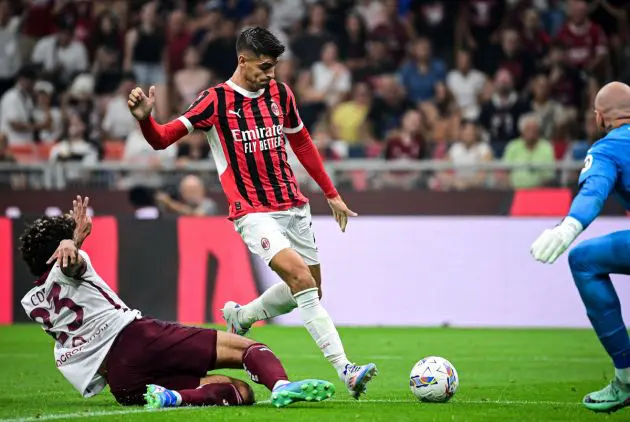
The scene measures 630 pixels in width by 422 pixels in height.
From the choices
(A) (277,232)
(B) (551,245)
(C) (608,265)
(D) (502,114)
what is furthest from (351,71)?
(B) (551,245)

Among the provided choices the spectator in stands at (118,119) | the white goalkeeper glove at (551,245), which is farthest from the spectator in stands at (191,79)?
the white goalkeeper glove at (551,245)

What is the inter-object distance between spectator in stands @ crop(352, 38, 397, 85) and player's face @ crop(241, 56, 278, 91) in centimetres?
1128

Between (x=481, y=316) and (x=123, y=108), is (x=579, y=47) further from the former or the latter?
(x=123, y=108)

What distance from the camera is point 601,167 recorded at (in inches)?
277

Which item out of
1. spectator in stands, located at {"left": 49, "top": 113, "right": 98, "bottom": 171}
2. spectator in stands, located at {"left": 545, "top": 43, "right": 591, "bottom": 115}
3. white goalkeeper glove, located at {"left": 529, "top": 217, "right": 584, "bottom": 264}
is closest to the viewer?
white goalkeeper glove, located at {"left": 529, "top": 217, "right": 584, "bottom": 264}

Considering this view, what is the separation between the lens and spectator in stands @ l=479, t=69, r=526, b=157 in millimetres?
18203

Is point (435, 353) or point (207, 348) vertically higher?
point (207, 348)

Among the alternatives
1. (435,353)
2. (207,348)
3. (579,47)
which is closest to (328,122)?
(579,47)

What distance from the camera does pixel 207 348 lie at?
756cm

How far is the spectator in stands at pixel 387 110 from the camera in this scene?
1892 centimetres

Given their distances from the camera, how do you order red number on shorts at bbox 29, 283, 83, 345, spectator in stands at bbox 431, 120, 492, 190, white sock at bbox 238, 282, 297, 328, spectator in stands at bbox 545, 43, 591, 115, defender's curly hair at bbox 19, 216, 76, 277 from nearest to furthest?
1. red number on shorts at bbox 29, 283, 83, 345
2. defender's curly hair at bbox 19, 216, 76, 277
3. white sock at bbox 238, 282, 297, 328
4. spectator in stands at bbox 431, 120, 492, 190
5. spectator in stands at bbox 545, 43, 591, 115

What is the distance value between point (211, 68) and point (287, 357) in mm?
9809

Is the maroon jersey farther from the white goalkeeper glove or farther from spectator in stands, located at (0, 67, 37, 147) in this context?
the white goalkeeper glove

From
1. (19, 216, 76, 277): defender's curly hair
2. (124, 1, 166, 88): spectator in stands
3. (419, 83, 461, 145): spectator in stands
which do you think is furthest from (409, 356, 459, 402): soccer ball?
(124, 1, 166, 88): spectator in stands
